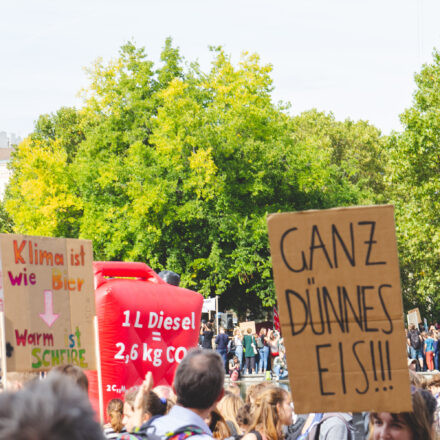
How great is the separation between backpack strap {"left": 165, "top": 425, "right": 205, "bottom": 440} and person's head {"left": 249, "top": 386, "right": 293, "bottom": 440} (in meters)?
1.95

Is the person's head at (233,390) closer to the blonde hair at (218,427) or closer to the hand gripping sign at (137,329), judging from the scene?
the blonde hair at (218,427)

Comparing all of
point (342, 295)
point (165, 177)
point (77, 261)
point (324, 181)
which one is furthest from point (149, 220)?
point (342, 295)

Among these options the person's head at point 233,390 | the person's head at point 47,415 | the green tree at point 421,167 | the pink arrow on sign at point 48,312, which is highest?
the green tree at point 421,167

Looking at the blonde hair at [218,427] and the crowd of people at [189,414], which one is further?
the blonde hair at [218,427]

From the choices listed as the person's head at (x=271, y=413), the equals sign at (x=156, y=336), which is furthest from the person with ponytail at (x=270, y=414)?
the equals sign at (x=156, y=336)

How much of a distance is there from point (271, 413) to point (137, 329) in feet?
16.3

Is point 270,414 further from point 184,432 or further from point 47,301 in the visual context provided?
point 184,432

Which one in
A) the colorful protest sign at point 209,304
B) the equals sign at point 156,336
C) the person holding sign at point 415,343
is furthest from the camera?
the colorful protest sign at point 209,304

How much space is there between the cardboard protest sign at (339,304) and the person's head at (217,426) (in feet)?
7.14

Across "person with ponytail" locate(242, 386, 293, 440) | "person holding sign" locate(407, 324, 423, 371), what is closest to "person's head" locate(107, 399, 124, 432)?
"person with ponytail" locate(242, 386, 293, 440)

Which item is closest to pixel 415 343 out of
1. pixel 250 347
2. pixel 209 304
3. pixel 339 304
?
pixel 250 347

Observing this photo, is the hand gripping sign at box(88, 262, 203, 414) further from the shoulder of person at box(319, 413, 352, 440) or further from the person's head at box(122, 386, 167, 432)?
the shoulder of person at box(319, 413, 352, 440)

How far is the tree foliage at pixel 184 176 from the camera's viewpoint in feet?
107

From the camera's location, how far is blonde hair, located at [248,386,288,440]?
532cm
